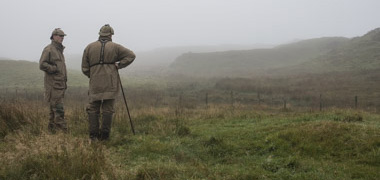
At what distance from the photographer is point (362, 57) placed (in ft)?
131

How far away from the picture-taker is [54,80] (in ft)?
23.1

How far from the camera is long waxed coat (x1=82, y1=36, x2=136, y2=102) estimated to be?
6.17 meters

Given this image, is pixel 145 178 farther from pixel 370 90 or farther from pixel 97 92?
pixel 370 90

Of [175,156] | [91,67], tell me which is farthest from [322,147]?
[91,67]

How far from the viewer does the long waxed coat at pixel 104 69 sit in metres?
6.17

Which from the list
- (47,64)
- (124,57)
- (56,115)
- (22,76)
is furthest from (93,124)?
(22,76)

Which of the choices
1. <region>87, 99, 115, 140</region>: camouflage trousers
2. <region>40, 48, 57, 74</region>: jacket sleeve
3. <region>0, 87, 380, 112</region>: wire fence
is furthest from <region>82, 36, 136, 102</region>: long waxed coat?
<region>0, 87, 380, 112</region>: wire fence

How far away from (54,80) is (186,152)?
12.0 ft

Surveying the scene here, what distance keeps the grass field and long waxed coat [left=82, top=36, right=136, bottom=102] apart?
1005 millimetres

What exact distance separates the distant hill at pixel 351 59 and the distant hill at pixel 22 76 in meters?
28.8

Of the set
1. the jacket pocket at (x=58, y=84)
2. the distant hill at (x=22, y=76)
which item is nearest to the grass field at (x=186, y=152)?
the jacket pocket at (x=58, y=84)

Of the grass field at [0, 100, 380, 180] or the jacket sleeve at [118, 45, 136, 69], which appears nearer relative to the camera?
the grass field at [0, 100, 380, 180]

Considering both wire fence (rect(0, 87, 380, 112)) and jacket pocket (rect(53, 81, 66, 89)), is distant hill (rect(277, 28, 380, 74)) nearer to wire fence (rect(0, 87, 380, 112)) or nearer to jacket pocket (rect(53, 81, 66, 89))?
wire fence (rect(0, 87, 380, 112))

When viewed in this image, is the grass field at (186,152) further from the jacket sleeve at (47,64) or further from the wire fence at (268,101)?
the wire fence at (268,101)
